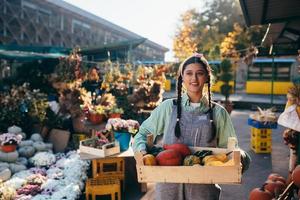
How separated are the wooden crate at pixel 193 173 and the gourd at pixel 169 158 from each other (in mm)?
45

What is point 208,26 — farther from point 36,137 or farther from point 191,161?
point 191,161

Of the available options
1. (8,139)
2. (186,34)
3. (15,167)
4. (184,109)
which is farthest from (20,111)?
(186,34)

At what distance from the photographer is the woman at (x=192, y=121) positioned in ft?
6.40

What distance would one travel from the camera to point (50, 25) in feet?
59.6

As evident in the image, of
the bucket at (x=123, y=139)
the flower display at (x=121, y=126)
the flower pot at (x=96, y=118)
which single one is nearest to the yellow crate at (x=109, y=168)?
the bucket at (x=123, y=139)

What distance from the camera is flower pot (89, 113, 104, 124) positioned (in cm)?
730

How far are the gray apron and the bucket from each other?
9.58ft

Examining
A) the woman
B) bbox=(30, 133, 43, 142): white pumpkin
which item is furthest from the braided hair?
bbox=(30, 133, 43, 142): white pumpkin

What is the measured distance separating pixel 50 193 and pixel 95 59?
492 inches

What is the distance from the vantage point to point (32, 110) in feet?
23.2

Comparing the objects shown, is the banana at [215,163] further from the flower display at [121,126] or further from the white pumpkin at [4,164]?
the white pumpkin at [4,164]

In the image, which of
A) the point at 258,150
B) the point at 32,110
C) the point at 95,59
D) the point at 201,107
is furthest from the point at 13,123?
the point at 95,59

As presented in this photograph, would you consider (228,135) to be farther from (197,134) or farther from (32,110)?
(32,110)

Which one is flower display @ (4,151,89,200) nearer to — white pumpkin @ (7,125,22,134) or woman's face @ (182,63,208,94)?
white pumpkin @ (7,125,22,134)
